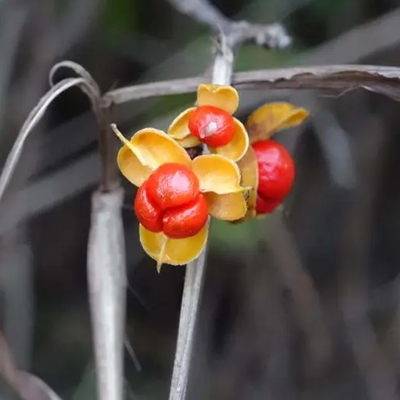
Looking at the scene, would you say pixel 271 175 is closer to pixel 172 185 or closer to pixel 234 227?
pixel 172 185

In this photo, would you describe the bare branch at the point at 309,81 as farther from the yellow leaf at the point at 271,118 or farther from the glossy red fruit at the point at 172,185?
the glossy red fruit at the point at 172,185

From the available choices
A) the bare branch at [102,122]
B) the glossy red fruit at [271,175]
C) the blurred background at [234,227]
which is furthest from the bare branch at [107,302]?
the blurred background at [234,227]

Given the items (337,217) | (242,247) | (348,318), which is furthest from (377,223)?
(242,247)

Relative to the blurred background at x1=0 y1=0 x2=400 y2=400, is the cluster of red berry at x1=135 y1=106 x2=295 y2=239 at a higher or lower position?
lower

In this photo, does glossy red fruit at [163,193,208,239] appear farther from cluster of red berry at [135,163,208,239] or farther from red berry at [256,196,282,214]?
red berry at [256,196,282,214]

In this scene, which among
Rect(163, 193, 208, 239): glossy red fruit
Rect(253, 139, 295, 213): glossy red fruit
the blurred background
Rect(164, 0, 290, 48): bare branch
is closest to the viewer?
Rect(163, 193, 208, 239): glossy red fruit

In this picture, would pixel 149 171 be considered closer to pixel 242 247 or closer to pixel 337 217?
pixel 242 247

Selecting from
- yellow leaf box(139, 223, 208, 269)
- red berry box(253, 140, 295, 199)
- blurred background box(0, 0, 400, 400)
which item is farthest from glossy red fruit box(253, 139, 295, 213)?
blurred background box(0, 0, 400, 400)
